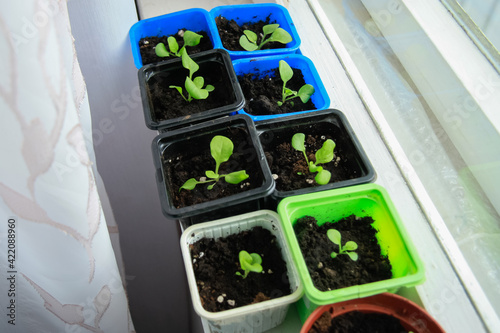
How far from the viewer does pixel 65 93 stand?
0.54m

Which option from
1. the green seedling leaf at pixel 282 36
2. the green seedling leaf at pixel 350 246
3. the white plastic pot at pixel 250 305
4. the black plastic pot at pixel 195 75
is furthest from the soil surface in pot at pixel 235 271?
Answer: the green seedling leaf at pixel 282 36

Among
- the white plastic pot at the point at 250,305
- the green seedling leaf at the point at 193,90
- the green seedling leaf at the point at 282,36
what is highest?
the green seedling leaf at the point at 282,36

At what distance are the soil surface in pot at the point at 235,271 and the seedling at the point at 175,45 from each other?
532 mm

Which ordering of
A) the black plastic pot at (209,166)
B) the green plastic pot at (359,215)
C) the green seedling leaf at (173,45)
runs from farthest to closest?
the green seedling leaf at (173,45)
the black plastic pot at (209,166)
the green plastic pot at (359,215)

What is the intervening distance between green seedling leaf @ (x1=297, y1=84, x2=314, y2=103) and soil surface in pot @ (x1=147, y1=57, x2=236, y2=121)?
0.16 m

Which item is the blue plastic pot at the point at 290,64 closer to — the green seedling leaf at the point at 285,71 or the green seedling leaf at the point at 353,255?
the green seedling leaf at the point at 285,71

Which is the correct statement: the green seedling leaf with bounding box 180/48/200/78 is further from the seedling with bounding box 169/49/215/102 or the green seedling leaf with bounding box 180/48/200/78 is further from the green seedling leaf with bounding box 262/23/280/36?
the green seedling leaf with bounding box 262/23/280/36

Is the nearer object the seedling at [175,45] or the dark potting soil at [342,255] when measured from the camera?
the dark potting soil at [342,255]

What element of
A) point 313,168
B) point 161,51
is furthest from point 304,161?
point 161,51

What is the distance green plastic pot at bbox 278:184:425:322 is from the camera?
62 cm

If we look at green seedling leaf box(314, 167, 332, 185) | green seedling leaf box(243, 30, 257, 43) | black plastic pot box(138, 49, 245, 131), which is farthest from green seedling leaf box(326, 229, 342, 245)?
green seedling leaf box(243, 30, 257, 43)

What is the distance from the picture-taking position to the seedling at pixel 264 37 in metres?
1.02

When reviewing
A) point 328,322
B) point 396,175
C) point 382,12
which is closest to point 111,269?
point 328,322

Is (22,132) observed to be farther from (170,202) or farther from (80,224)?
(170,202)
